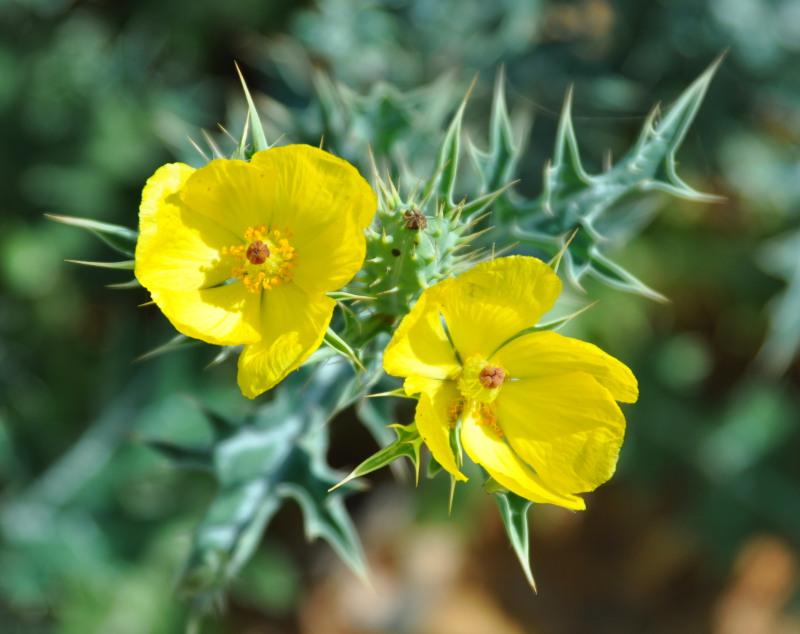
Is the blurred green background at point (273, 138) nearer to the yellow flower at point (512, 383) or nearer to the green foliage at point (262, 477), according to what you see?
the green foliage at point (262, 477)

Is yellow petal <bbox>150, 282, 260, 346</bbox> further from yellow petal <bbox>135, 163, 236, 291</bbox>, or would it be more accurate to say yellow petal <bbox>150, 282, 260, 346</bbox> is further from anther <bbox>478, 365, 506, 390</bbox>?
anther <bbox>478, 365, 506, 390</bbox>

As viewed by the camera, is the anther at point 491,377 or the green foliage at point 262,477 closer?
the anther at point 491,377

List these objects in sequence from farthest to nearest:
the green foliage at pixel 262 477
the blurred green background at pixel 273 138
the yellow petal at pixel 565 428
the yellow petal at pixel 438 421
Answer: the blurred green background at pixel 273 138 < the green foliage at pixel 262 477 < the yellow petal at pixel 565 428 < the yellow petal at pixel 438 421

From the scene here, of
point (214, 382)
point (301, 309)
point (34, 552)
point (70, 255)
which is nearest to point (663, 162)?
point (301, 309)

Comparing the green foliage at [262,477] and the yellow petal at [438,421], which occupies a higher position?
the yellow petal at [438,421]

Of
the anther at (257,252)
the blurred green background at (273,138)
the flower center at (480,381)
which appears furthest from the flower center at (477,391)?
the blurred green background at (273,138)

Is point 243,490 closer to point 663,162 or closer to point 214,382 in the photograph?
point 663,162

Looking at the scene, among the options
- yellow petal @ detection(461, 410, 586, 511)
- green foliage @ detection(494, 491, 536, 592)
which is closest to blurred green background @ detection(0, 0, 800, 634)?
yellow petal @ detection(461, 410, 586, 511)
